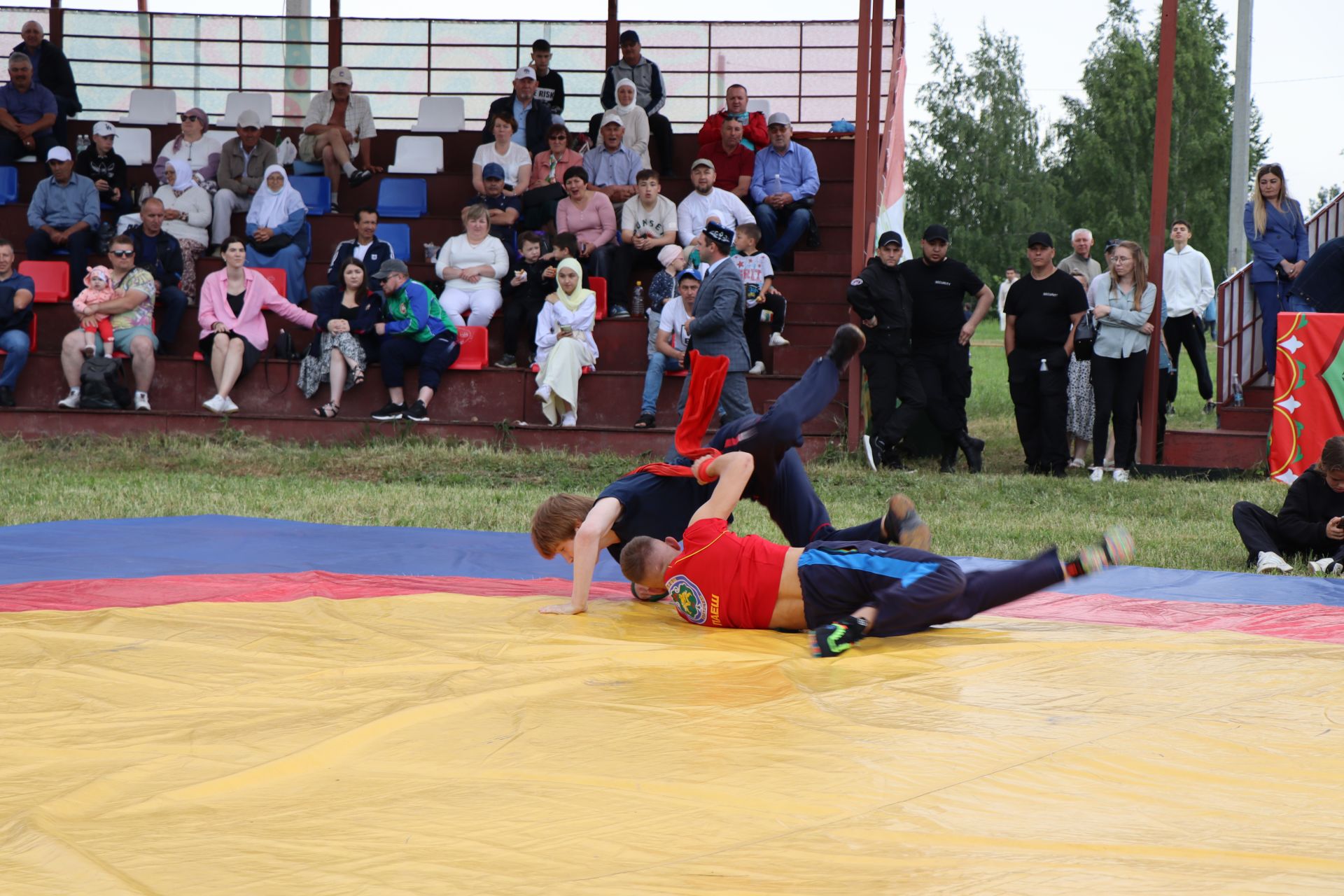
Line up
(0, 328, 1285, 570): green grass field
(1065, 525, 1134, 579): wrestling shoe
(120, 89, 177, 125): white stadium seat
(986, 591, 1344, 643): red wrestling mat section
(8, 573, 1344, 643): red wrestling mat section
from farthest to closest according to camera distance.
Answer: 1. (120, 89, 177, 125): white stadium seat
2. (0, 328, 1285, 570): green grass field
3. (8, 573, 1344, 643): red wrestling mat section
4. (986, 591, 1344, 643): red wrestling mat section
5. (1065, 525, 1134, 579): wrestling shoe

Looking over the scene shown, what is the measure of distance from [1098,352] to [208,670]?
7301 millimetres

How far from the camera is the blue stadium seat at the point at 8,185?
506 inches

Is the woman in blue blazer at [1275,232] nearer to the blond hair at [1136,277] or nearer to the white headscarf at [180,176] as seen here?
the blond hair at [1136,277]

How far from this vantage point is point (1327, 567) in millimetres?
6102

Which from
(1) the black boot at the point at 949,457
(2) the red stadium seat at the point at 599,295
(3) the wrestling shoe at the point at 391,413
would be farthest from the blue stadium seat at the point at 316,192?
(1) the black boot at the point at 949,457

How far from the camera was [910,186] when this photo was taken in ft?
140

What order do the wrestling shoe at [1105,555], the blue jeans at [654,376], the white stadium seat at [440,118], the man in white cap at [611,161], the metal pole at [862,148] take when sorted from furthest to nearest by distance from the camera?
1. the white stadium seat at [440,118]
2. the man in white cap at [611,161]
3. the metal pole at [862,148]
4. the blue jeans at [654,376]
5. the wrestling shoe at [1105,555]

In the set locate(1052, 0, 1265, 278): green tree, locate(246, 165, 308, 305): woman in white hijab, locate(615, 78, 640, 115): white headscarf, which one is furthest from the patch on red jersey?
locate(1052, 0, 1265, 278): green tree

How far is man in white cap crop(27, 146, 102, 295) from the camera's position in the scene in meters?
11.7

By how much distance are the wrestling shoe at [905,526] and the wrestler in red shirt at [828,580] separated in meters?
0.48

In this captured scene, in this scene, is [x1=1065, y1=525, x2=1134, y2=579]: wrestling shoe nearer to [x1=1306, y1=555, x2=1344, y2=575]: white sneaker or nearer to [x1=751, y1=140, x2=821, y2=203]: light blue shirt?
[x1=1306, y1=555, x2=1344, y2=575]: white sneaker

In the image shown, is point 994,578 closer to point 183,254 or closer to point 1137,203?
point 183,254

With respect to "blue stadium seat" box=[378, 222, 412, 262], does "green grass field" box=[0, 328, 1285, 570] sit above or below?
below

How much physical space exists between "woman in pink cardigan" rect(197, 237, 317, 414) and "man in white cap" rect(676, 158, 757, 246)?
3.15 m
